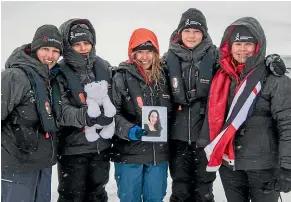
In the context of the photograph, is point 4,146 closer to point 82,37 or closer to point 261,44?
point 82,37

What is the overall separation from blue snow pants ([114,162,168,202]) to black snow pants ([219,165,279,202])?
703 millimetres

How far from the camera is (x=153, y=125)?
3.72m

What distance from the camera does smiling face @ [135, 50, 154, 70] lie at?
12.7ft

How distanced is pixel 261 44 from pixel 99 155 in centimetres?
192

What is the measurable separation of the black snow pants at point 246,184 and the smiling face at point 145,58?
1.26 m

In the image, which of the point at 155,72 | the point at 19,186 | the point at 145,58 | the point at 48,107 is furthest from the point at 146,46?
the point at 19,186

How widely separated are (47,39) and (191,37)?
1.45m

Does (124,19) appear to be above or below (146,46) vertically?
above

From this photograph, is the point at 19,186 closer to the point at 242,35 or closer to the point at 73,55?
the point at 73,55

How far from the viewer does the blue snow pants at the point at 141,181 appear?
382cm

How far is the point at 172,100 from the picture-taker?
396 centimetres

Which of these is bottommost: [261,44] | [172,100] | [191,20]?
[172,100]

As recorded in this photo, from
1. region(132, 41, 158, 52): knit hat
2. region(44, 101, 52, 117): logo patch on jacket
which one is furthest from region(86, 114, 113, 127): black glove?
region(132, 41, 158, 52): knit hat

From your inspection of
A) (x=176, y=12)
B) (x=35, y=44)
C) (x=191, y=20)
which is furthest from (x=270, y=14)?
(x=35, y=44)
